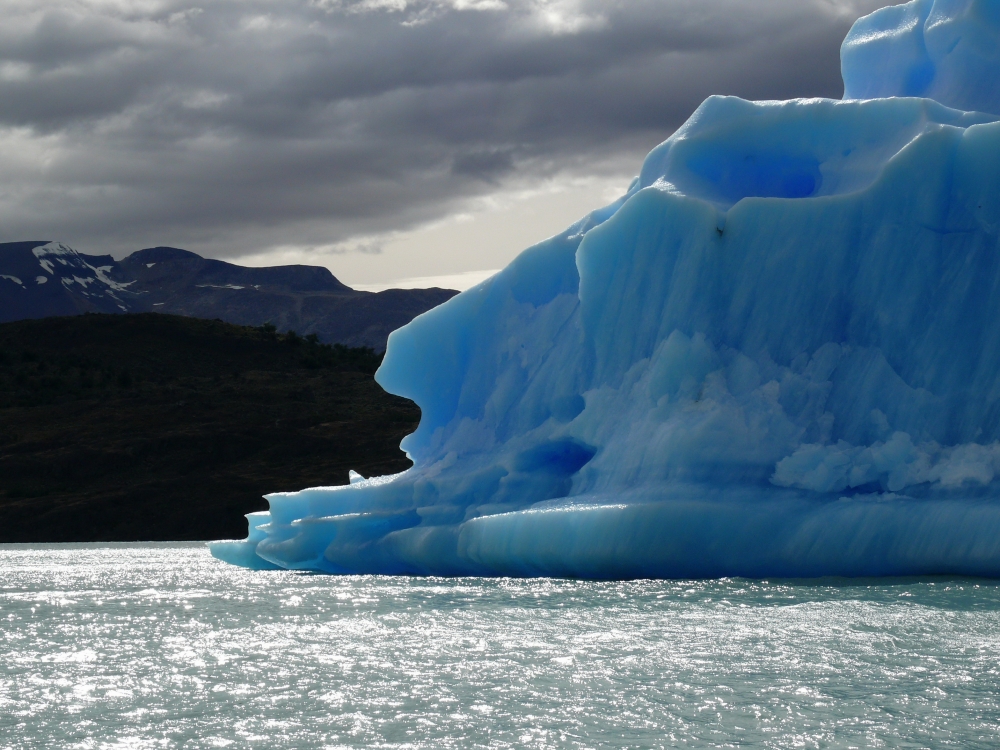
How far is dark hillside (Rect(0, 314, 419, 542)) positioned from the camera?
37.1 m

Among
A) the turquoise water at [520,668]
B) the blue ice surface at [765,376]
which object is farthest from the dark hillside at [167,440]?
the turquoise water at [520,668]

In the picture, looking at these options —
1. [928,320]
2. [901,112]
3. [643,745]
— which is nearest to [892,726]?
[643,745]

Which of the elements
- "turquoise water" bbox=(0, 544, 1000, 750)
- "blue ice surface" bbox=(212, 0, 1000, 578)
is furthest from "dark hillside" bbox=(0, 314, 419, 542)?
"turquoise water" bbox=(0, 544, 1000, 750)

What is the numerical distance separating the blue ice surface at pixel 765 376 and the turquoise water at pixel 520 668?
561 mm

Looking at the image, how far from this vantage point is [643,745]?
5.86m

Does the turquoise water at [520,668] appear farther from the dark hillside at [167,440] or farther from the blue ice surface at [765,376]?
the dark hillside at [167,440]

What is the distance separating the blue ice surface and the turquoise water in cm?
56

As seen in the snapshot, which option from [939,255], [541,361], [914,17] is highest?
[914,17]

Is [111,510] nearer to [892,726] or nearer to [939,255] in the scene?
[939,255]

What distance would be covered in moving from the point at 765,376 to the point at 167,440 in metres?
31.8

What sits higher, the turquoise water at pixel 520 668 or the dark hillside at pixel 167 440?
the dark hillside at pixel 167 440

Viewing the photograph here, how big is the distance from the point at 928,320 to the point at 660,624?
4999 mm

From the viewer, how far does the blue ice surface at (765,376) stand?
39.5 ft

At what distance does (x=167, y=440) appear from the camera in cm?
4156
